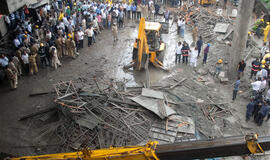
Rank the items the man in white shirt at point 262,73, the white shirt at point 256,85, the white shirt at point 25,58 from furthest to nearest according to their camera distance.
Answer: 1. the white shirt at point 25,58
2. the man in white shirt at point 262,73
3. the white shirt at point 256,85

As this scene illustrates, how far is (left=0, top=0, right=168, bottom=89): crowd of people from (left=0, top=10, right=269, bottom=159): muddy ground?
68 centimetres

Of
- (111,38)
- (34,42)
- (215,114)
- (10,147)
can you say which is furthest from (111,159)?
(111,38)

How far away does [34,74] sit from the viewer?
594 inches

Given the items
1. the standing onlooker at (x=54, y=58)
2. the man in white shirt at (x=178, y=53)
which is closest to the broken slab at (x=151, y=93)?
the man in white shirt at (x=178, y=53)

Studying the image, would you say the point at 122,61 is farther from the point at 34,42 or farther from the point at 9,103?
the point at 9,103

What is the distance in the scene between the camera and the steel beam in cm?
495

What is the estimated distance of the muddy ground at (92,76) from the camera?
1061 cm

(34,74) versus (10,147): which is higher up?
(34,74)

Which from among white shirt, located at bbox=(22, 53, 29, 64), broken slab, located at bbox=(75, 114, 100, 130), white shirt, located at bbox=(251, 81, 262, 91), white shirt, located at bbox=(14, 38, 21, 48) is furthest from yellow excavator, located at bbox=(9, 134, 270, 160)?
white shirt, located at bbox=(14, 38, 21, 48)

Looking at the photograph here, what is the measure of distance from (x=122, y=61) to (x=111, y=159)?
39.4 feet

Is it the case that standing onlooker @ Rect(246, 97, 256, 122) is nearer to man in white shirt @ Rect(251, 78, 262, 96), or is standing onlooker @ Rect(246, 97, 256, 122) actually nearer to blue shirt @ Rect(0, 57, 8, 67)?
man in white shirt @ Rect(251, 78, 262, 96)

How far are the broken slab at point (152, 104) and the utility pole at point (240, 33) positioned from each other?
20.0 ft

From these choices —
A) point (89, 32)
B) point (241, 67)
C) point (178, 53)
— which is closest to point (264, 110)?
point (241, 67)

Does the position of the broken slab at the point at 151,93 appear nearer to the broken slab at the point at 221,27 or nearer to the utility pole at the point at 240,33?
the utility pole at the point at 240,33
